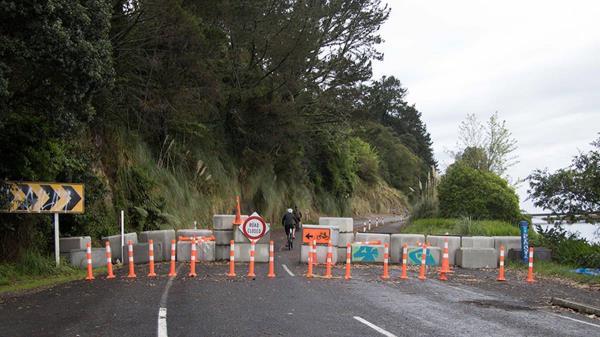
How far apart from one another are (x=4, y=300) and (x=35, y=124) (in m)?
6.13

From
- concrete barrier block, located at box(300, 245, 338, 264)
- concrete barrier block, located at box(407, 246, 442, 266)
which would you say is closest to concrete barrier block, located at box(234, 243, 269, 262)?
concrete barrier block, located at box(300, 245, 338, 264)

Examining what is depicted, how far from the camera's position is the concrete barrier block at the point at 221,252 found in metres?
21.6

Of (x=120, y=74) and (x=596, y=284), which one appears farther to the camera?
(x=120, y=74)

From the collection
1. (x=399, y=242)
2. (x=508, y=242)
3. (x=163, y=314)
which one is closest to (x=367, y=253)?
(x=399, y=242)

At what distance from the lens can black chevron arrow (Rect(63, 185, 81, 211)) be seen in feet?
59.9

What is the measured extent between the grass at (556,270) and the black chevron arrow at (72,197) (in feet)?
45.1

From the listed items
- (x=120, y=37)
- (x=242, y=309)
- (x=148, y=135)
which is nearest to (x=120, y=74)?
(x=120, y=37)

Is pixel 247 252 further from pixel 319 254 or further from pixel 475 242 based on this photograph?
pixel 475 242

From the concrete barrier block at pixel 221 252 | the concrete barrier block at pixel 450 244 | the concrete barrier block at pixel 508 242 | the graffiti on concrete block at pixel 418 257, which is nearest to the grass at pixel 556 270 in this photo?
the concrete barrier block at pixel 508 242

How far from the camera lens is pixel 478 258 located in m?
20.1

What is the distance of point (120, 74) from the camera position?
21.2m

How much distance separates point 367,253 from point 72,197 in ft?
31.4

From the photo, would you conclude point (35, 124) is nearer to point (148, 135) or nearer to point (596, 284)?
point (148, 135)

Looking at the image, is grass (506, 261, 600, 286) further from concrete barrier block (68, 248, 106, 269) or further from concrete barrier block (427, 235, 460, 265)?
concrete barrier block (68, 248, 106, 269)
